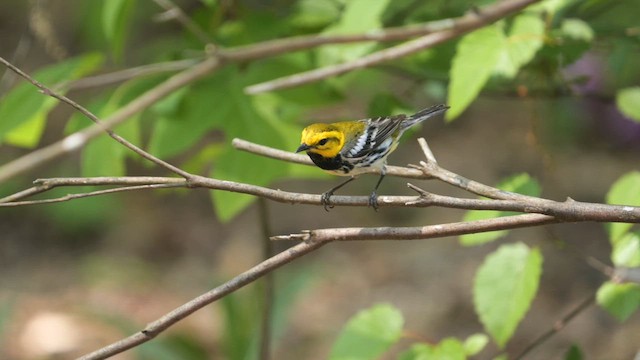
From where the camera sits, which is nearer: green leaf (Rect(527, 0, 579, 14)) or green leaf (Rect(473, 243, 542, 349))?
green leaf (Rect(473, 243, 542, 349))

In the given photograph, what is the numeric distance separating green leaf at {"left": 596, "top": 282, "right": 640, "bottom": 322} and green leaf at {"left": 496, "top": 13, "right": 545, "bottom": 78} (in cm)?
63

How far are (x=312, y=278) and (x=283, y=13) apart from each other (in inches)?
108

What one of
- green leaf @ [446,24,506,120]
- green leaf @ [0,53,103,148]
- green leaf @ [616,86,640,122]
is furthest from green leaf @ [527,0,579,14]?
green leaf @ [0,53,103,148]

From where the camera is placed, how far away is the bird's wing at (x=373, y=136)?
263cm

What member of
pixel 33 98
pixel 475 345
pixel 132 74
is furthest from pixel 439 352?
pixel 33 98

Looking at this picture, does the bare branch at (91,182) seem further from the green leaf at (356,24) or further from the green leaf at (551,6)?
the green leaf at (551,6)

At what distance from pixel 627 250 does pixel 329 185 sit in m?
4.12

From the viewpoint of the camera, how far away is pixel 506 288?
2.28m

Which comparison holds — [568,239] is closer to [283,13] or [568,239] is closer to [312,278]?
[312,278]

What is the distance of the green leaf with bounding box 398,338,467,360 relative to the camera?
226cm

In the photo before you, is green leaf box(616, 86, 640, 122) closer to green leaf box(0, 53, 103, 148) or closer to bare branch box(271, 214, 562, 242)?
bare branch box(271, 214, 562, 242)

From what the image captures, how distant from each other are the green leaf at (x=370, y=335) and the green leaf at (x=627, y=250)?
0.62 m

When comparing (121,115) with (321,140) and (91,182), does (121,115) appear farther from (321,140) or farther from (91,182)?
(91,182)

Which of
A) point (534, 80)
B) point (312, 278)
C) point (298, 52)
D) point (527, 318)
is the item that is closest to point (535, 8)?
A: point (534, 80)
